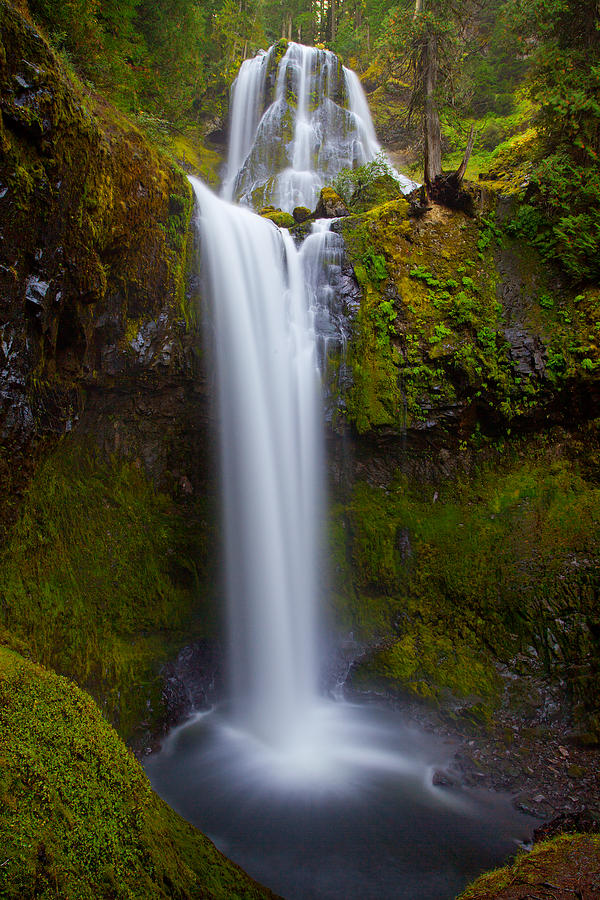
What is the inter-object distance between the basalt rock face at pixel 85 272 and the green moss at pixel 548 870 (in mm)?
5869

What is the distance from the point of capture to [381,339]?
902cm

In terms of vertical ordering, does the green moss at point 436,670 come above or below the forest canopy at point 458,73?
below

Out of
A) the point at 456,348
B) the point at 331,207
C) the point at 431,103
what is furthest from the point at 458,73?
the point at 456,348

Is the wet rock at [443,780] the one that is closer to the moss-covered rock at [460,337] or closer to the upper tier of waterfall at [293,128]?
the moss-covered rock at [460,337]

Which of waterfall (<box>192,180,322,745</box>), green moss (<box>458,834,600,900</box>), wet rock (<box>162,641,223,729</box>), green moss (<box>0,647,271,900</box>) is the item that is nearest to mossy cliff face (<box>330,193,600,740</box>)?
waterfall (<box>192,180,322,745</box>)

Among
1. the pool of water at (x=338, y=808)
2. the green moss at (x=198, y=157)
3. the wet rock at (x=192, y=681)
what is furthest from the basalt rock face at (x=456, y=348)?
the green moss at (x=198, y=157)

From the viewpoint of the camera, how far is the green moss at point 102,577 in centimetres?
573

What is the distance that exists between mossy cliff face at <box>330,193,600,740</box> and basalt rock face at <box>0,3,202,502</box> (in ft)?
10.7

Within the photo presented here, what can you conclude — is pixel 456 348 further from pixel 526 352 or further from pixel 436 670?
pixel 436 670

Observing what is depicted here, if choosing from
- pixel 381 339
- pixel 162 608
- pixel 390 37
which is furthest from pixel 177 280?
pixel 390 37

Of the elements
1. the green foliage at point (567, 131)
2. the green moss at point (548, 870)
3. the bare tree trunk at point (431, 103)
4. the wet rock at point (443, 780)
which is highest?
the bare tree trunk at point (431, 103)

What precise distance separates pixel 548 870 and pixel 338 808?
2687 mm

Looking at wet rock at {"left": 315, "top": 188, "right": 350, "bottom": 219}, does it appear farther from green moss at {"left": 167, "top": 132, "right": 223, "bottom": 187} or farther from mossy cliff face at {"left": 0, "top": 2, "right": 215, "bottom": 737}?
green moss at {"left": 167, "top": 132, "right": 223, "bottom": 187}

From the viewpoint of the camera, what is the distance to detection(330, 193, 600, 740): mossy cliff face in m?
7.90
